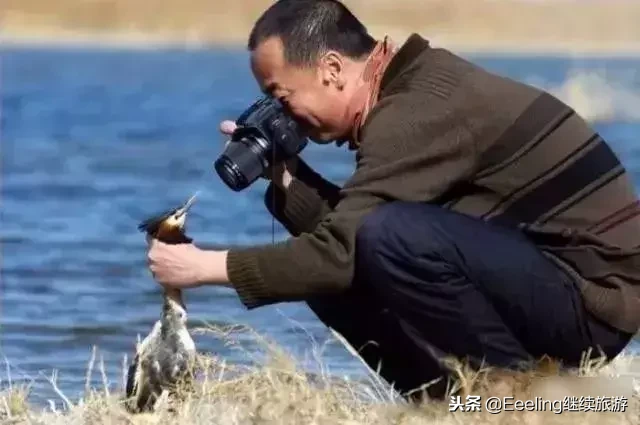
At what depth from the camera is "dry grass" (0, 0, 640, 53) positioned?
68.7 feet

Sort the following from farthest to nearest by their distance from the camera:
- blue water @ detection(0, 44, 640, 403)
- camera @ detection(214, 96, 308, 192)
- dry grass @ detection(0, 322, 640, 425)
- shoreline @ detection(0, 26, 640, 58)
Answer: shoreline @ detection(0, 26, 640, 58) → blue water @ detection(0, 44, 640, 403) → camera @ detection(214, 96, 308, 192) → dry grass @ detection(0, 322, 640, 425)

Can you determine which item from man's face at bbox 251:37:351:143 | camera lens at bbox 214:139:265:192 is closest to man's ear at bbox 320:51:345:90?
man's face at bbox 251:37:351:143

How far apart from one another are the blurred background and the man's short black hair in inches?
47.5

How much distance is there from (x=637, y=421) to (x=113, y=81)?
→ 16.0 m

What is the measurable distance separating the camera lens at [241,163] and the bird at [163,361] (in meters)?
0.11

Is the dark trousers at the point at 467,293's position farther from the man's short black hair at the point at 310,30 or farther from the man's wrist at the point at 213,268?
the man's short black hair at the point at 310,30

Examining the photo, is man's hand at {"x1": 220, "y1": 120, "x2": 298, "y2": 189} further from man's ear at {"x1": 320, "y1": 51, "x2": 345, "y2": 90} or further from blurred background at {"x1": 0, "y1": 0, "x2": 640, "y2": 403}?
blurred background at {"x1": 0, "y1": 0, "x2": 640, "y2": 403}

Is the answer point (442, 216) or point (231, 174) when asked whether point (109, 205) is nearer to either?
point (231, 174)

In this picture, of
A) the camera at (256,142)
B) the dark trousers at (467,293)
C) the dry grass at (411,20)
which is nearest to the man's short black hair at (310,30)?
the camera at (256,142)

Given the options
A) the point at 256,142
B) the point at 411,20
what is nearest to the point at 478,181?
the point at 256,142

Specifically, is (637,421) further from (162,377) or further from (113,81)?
(113,81)

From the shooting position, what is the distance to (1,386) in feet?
16.8

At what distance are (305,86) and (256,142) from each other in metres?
0.30

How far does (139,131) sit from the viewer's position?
13.8 metres
